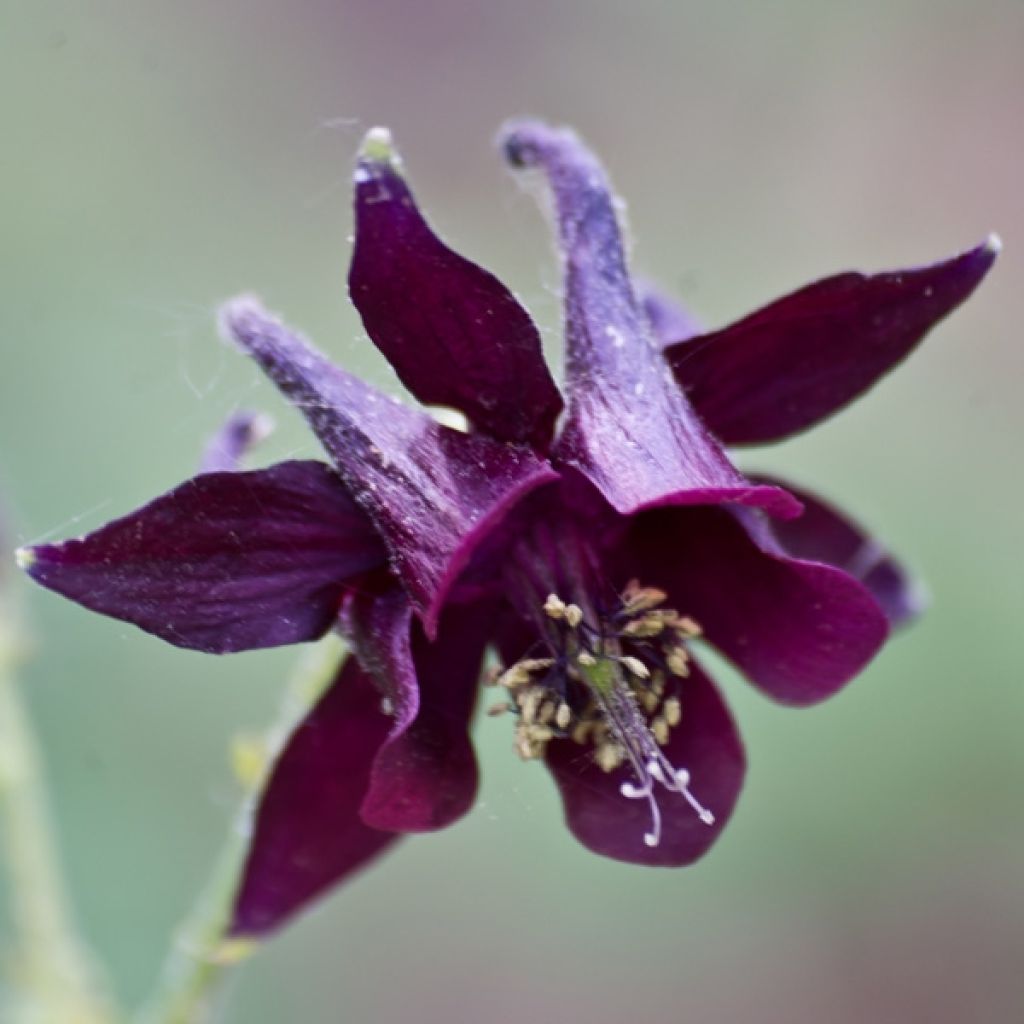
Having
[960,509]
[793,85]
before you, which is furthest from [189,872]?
[793,85]

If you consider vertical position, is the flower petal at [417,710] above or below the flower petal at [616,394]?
below

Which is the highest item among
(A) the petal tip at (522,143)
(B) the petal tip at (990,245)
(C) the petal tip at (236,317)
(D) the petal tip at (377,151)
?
(B) the petal tip at (990,245)

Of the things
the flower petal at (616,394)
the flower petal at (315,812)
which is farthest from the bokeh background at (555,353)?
the flower petal at (616,394)

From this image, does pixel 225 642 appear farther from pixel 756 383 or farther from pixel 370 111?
pixel 370 111

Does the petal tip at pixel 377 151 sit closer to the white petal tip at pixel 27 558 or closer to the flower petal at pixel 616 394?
the flower petal at pixel 616 394

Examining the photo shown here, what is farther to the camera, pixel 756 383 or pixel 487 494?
pixel 756 383

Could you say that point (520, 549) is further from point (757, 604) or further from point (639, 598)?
point (757, 604)
